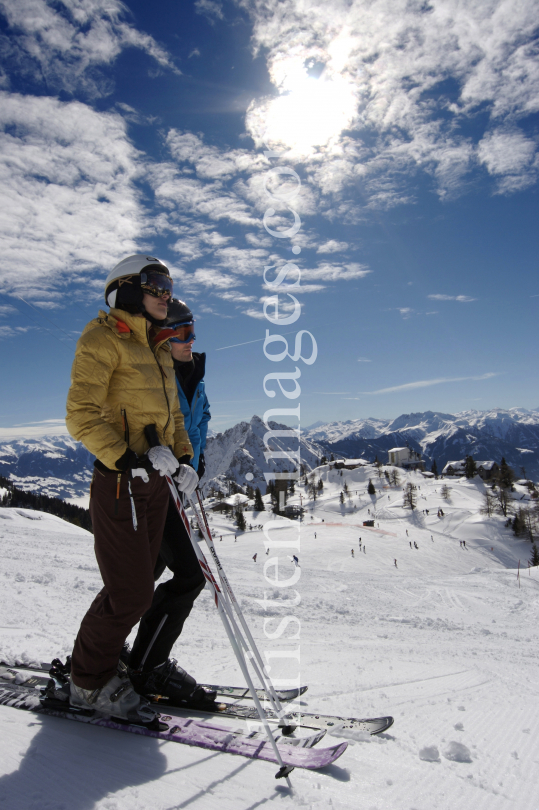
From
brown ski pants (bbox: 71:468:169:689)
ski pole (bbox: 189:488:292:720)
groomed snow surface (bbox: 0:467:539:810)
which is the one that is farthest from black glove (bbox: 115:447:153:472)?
groomed snow surface (bbox: 0:467:539:810)

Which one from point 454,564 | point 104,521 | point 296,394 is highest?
point 296,394

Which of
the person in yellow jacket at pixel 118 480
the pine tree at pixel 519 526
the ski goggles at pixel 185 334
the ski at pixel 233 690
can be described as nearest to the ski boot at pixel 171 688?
the ski at pixel 233 690

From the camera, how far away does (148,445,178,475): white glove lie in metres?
2.78

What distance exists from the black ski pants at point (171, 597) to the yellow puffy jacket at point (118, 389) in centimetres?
74

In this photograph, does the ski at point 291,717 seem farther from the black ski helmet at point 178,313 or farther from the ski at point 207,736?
the black ski helmet at point 178,313

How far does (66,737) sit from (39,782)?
0.52 m

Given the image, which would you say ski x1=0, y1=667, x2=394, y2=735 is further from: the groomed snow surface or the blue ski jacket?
the blue ski jacket

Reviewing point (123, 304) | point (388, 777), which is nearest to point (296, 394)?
point (123, 304)

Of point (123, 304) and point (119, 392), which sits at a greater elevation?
point (123, 304)

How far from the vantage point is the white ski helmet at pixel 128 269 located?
10.2 ft

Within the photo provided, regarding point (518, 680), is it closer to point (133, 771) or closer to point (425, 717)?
point (425, 717)

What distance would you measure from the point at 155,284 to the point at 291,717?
3.42 metres

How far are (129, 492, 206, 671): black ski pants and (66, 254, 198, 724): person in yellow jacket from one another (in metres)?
0.36

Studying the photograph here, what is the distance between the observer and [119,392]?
293 cm
